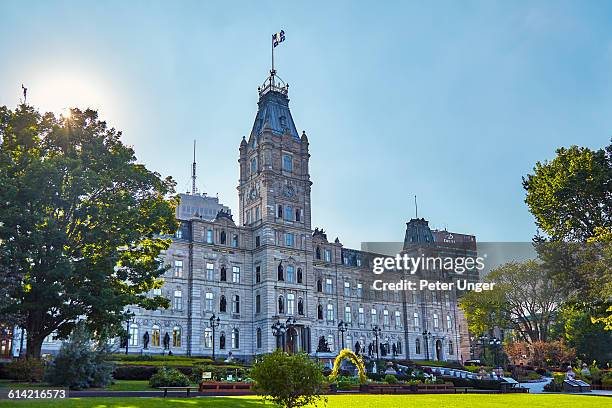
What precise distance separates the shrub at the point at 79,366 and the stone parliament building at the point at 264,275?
32295mm

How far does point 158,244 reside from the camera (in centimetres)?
3991

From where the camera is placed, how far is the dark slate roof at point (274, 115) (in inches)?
2977

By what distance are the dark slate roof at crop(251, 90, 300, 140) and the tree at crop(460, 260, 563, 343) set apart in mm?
30371

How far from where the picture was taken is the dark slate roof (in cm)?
7562

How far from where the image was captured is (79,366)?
28828mm

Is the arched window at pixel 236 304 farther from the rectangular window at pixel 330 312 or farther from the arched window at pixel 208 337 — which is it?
the rectangular window at pixel 330 312

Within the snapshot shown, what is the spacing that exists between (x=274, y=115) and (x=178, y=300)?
85.8ft

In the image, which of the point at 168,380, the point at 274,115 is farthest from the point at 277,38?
the point at 168,380

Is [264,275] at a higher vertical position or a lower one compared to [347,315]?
higher

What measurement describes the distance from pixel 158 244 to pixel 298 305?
3389cm

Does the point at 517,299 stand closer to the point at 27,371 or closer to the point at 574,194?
the point at 574,194

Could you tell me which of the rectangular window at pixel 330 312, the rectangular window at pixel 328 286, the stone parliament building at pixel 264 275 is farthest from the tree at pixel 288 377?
the rectangular window at pixel 328 286

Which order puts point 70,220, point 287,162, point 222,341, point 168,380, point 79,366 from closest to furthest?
point 79,366, point 168,380, point 70,220, point 222,341, point 287,162

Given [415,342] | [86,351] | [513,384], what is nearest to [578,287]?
[513,384]
